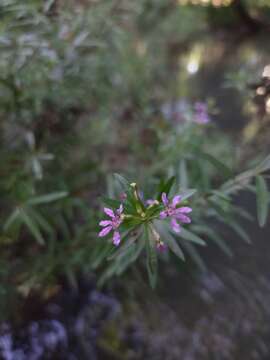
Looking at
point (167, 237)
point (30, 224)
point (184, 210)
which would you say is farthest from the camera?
point (30, 224)

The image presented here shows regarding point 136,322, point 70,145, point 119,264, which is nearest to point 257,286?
point 136,322

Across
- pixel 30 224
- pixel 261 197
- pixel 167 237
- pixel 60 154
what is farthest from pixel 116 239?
pixel 60 154

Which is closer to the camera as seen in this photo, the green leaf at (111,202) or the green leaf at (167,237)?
the green leaf at (111,202)

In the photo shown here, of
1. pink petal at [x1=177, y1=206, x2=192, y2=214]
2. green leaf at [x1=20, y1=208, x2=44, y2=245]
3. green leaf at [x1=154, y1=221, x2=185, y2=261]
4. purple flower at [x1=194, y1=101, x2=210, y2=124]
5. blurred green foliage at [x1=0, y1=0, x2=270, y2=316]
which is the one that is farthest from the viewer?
purple flower at [x1=194, y1=101, x2=210, y2=124]

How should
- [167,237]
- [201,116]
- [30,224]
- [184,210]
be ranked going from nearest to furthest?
[184,210]
[167,237]
[30,224]
[201,116]

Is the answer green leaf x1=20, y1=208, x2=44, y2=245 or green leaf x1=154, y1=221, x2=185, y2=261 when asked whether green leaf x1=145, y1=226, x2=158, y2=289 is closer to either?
green leaf x1=154, y1=221, x2=185, y2=261

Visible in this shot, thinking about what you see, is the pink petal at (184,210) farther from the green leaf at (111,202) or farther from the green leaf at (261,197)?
the green leaf at (261,197)

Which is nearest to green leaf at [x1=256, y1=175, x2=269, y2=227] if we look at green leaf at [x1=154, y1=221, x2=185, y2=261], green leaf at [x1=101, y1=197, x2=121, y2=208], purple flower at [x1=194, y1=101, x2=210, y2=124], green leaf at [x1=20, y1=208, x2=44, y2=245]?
green leaf at [x1=154, y1=221, x2=185, y2=261]

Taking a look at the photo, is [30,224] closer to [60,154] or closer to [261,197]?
[60,154]

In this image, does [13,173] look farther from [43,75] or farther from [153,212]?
[153,212]

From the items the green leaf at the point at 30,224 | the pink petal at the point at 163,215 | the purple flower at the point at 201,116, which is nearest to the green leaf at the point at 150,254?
the pink petal at the point at 163,215

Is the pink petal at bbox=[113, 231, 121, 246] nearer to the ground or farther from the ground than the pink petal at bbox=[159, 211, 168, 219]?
nearer to the ground

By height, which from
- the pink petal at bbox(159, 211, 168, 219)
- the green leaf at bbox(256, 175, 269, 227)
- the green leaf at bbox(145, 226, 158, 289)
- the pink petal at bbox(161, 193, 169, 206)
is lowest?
the green leaf at bbox(256, 175, 269, 227)
